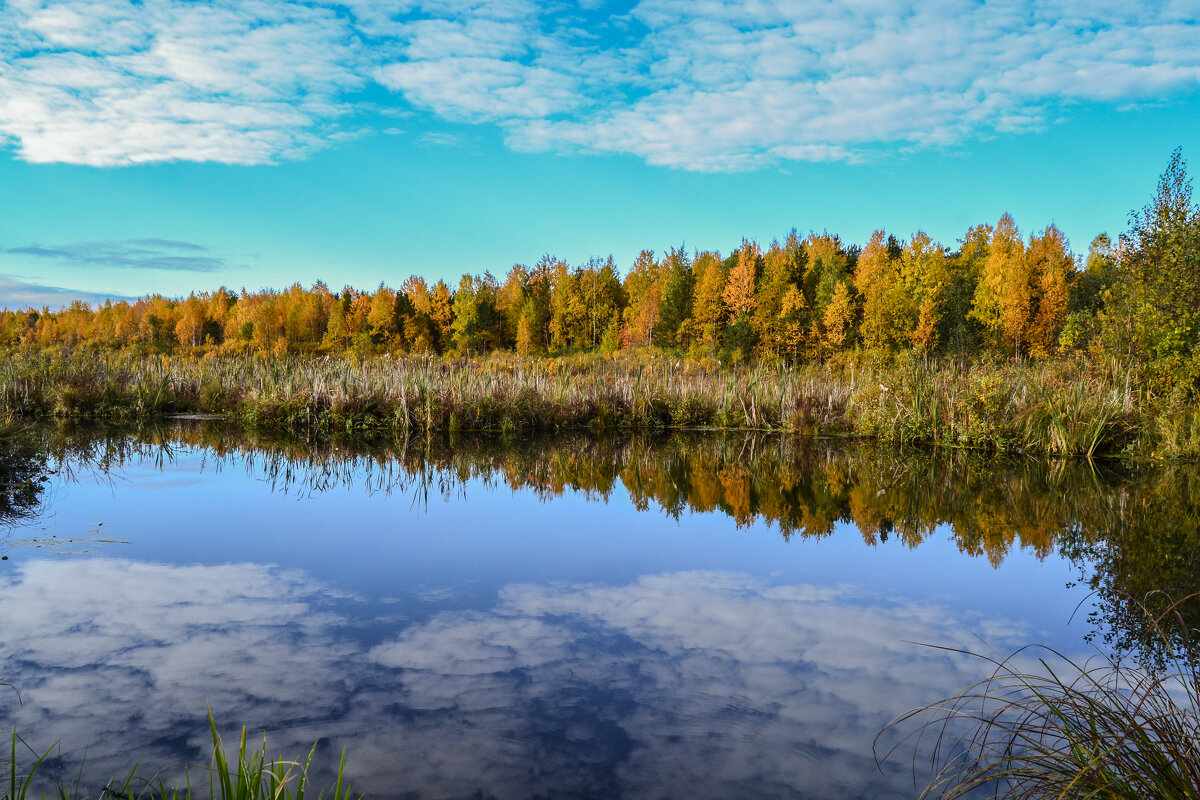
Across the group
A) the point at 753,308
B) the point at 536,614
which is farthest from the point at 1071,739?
the point at 753,308

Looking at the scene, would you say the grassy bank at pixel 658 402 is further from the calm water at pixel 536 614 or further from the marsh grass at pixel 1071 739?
the marsh grass at pixel 1071 739

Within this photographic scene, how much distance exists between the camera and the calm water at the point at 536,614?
2.71m

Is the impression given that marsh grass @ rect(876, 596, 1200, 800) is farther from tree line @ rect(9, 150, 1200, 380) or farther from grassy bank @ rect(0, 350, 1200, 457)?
tree line @ rect(9, 150, 1200, 380)

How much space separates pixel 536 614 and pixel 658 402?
1165 centimetres

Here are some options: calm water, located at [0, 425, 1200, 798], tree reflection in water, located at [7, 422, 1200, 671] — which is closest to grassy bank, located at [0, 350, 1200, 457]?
tree reflection in water, located at [7, 422, 1200, 671]

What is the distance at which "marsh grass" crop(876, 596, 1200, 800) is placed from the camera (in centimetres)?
191

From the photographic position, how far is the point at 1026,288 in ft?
135

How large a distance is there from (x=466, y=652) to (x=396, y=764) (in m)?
1.02

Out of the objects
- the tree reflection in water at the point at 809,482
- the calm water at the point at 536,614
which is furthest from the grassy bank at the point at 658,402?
the calm water at the point at 536,614

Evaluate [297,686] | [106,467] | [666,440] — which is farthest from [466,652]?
[666,440]

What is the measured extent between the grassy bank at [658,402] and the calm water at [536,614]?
10.6ft

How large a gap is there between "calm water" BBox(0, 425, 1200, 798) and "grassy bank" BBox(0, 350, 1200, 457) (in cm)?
324

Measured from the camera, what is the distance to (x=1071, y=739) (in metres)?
2.05

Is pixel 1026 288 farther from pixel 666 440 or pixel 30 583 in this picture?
pixel 30 583
